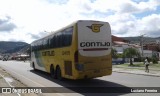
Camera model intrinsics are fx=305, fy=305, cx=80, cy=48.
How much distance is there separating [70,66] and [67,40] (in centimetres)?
158

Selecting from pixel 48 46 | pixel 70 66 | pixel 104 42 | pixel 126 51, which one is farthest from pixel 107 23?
pixel 126 51

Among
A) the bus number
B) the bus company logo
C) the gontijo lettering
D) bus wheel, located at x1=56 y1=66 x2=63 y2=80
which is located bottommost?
bus wheel, located at x1=56 y1=66 x2=63 y2=80

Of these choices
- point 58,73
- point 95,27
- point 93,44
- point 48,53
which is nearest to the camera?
point 93,44

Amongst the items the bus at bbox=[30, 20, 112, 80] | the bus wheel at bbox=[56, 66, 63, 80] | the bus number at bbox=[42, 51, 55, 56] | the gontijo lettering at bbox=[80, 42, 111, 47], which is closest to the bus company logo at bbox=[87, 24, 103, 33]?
the bus at bbox=[30, 20, 112, 80]

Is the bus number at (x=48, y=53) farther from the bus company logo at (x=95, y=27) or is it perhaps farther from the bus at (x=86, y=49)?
the bus company logo at (x=95, y=27)

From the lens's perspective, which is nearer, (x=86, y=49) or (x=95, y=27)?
(x=86, y=49)

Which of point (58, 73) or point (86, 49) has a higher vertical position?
point (86, 49)

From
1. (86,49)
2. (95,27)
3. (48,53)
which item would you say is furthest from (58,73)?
(95,27)

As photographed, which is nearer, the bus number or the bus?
the bus

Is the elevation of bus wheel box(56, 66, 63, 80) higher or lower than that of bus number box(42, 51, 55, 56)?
lower

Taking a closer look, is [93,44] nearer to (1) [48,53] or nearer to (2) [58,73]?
(2) [58,73]

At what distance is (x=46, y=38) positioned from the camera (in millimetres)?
24516

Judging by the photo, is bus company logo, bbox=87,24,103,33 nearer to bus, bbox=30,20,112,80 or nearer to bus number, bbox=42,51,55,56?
bus, bbox=30,20,112,80

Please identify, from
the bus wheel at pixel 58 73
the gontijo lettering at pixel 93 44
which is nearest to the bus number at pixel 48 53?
the bus wheel at pixel 58 73
